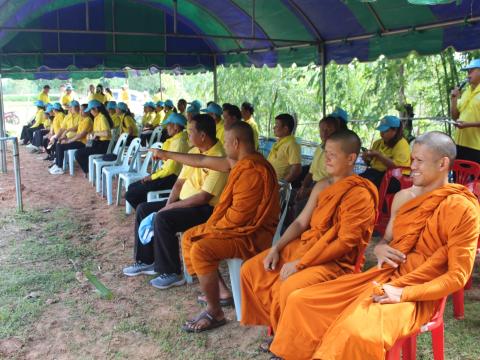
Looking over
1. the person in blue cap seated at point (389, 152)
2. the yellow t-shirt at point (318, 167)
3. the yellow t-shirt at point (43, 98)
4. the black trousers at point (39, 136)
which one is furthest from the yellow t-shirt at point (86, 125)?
the yellow t-shirt at point (43, 98)

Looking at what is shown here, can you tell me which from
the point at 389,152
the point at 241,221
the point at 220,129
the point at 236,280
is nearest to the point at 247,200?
the point at 241,221

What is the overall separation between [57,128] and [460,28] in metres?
8.32

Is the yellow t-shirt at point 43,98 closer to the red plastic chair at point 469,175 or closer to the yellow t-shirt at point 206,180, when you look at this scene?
the yellow t-shirt at point 206,180

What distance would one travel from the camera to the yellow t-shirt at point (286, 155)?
4.98 meters

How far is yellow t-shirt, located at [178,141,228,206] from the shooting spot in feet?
11.6

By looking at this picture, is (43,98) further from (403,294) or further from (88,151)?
(403,294)

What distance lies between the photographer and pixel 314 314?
2129 millimetres

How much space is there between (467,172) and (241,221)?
1966 mm

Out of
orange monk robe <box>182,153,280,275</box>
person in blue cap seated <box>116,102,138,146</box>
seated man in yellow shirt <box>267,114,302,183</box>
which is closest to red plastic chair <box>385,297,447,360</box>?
orange monk robe <box>182,153,280,275</box>

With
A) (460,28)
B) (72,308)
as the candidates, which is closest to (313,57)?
(460,28)

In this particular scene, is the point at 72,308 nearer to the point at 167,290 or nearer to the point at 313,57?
the point at 167,290

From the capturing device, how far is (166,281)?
3723 millimetres

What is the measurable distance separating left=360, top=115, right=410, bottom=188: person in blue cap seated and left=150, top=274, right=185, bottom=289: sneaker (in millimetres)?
1955

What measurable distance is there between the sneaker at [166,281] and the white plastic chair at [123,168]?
115 inches
